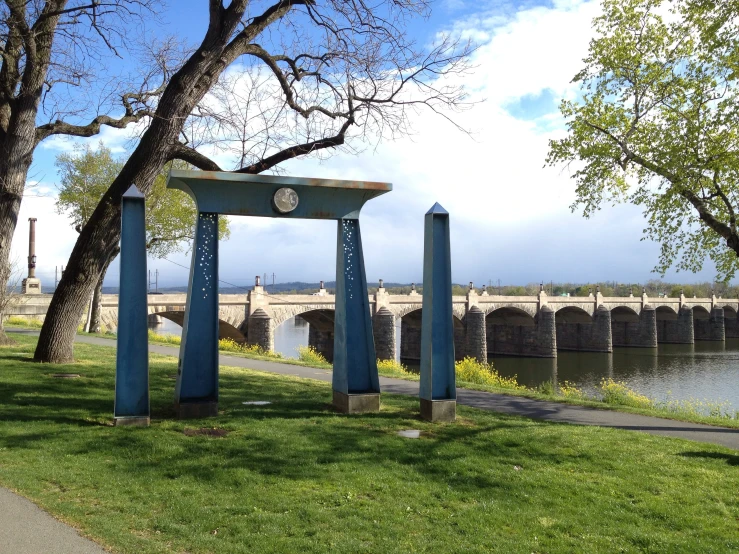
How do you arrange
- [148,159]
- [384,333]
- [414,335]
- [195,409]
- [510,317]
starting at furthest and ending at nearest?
1. [510,317]
2. [414,335]
3. [384,333]
4. [148,159]
5. [195,409]

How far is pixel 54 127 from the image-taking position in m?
13.2

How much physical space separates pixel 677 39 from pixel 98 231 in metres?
13.9

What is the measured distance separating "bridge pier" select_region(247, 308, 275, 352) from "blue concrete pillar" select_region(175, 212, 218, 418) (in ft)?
81.7

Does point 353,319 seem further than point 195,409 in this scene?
Yes

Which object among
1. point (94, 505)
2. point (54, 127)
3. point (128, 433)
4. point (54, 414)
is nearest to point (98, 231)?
point (54, 127)

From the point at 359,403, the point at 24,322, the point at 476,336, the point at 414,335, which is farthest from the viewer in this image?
the point at 414,335

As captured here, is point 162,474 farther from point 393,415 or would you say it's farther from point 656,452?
point 656,452

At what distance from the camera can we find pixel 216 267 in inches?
339

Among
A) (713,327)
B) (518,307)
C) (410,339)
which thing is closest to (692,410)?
(410,339)

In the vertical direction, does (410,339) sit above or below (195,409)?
below

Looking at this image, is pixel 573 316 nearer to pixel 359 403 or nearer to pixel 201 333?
pixel 359 403

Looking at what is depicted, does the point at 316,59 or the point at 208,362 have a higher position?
the point at 316,59

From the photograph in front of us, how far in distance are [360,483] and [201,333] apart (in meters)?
3.43

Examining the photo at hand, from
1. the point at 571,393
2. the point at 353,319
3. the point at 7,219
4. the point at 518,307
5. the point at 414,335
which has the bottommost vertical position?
the point at 414,335
